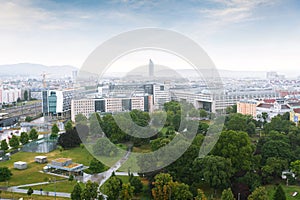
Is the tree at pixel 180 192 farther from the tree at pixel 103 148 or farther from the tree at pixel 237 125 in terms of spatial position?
the tree at pixel 237 125

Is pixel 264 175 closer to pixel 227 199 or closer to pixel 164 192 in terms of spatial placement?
pixel 227 199

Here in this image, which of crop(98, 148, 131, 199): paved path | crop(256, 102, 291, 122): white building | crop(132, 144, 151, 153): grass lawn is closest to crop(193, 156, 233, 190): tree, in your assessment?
crop(98, 148, 131, 199): paved path

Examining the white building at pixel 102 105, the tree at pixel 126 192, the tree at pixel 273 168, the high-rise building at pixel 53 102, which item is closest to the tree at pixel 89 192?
the tree at pixel 126 192

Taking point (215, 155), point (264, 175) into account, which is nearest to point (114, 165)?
point (215, 155)

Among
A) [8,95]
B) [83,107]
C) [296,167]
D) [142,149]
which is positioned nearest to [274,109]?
[142,149]

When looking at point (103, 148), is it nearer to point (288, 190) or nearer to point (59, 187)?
point (59, 187)

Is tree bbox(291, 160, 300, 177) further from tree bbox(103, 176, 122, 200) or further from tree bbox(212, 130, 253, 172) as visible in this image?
tree bbox(103, 176, 122, 200)

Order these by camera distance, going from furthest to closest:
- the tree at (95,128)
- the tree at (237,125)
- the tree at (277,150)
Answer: the tree at (95,128) < the tree at (237,125) < the tree at (277,150)
